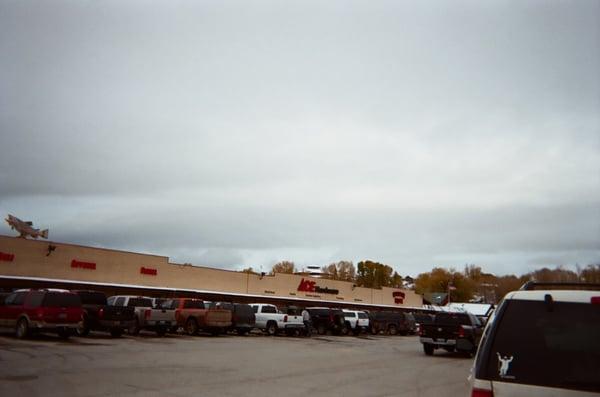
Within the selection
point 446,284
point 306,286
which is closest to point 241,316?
point 306,286

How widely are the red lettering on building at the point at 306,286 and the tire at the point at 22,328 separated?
41437 millimetres

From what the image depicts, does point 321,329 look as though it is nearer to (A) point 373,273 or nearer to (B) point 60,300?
(B) point 60,300

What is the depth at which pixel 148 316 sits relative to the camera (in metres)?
26.3

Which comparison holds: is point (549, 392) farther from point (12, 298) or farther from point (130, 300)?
point (130, 300)

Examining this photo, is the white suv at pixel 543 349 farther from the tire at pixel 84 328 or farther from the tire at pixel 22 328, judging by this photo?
the tire at pixel 84 328

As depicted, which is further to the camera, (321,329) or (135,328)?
(321,329)

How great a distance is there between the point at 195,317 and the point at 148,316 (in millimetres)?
3037

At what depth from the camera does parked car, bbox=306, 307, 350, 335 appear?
3738cm

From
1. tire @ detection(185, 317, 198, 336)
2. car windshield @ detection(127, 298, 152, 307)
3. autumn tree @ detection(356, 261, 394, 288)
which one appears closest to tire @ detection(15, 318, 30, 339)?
car windshield @ detection(127, 298, 152, 307)

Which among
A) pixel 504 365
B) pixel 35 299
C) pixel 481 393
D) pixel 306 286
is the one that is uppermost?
pixel 306 286

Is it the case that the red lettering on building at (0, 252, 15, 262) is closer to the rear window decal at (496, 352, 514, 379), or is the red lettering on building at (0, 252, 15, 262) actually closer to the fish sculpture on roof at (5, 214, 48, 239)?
the fish sculpture on roof at (5, 214, 48, 239)

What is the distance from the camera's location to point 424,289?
148 meters

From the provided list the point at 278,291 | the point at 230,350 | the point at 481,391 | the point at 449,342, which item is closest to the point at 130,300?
the point at 230,350

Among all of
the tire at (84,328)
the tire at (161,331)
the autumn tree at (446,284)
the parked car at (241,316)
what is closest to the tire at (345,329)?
the parked car at (241,316)
